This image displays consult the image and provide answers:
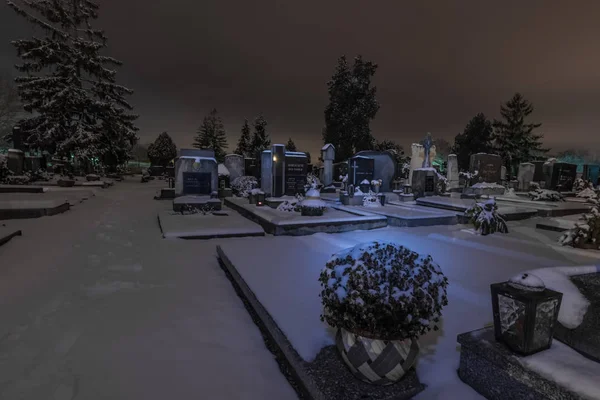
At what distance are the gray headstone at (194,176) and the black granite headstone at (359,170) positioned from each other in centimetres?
658

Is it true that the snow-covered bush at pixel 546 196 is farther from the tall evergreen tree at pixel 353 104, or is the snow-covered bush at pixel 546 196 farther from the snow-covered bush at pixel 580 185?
the tall evergreen tree at pixel 353 104

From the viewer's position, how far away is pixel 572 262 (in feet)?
19.4

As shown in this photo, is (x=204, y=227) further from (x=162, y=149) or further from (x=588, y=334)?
(x=162, y=149)

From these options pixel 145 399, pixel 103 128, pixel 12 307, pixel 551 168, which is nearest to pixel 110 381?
pixel 145 399

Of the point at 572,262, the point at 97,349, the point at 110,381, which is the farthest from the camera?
the point at 572,262

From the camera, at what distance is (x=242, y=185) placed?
57.0ft

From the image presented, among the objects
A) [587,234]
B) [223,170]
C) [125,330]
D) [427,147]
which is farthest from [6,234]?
[427,147]

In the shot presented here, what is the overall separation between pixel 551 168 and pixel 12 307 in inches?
1117

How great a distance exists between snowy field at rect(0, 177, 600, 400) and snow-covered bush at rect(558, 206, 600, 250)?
0.45m

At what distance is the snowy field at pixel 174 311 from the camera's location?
2.65 metres

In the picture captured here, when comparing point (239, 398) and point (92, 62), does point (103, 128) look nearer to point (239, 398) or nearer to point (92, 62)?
point (92, 62)

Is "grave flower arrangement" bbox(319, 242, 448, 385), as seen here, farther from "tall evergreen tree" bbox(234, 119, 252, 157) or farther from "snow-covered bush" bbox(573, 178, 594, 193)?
"tall evergreen tree" bbox(234, 119, 252, 157)

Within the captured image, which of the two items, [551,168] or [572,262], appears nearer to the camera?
[572,262]

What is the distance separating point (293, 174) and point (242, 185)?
4.49 metres
